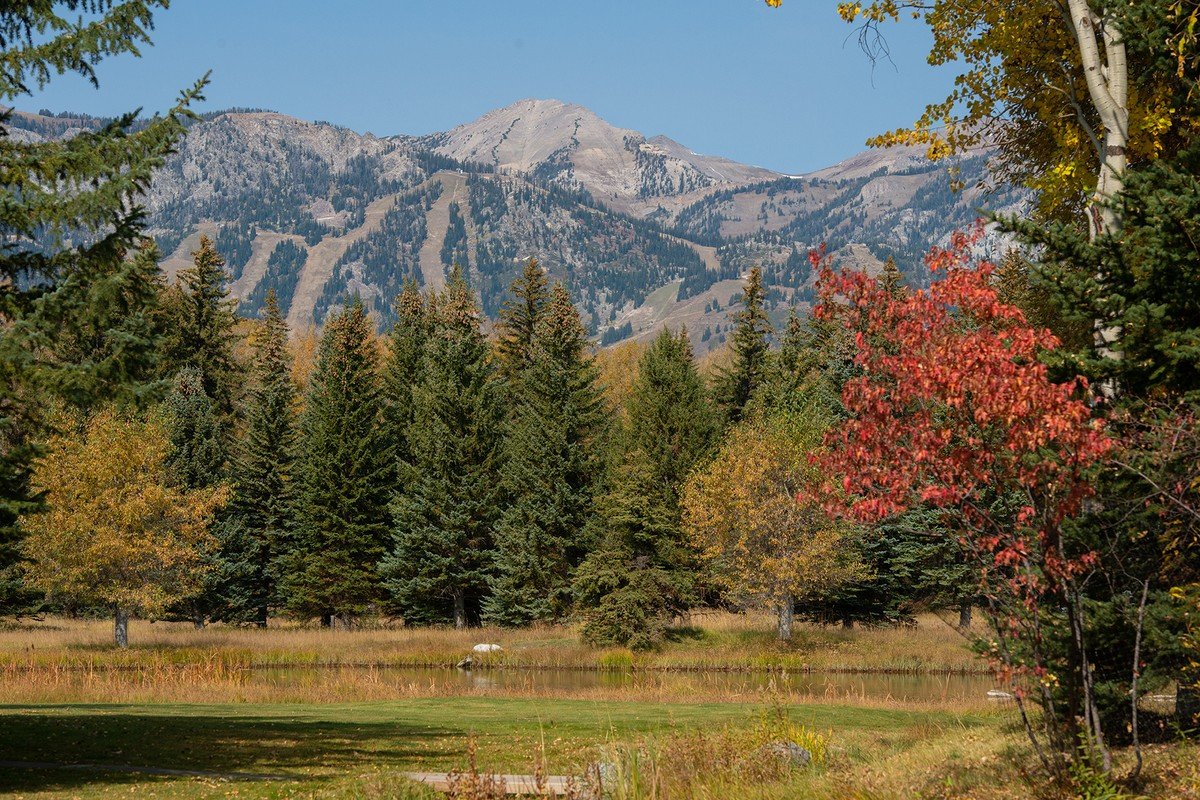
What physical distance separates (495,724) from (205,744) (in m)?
5.04

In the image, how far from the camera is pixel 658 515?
153 ft

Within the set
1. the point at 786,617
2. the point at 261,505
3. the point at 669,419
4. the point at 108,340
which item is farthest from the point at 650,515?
the point at 108,340

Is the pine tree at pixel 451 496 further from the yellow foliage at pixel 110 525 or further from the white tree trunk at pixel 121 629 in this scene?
the white tree trunk at pixel 121 629

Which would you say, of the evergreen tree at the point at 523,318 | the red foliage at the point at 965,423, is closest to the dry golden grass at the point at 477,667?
the red foliage at the point at 965,423

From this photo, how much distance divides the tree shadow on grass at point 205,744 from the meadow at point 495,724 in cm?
6

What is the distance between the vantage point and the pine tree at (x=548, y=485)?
49.7 m

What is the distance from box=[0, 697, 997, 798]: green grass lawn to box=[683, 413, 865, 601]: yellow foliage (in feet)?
62.4

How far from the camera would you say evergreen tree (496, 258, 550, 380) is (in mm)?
62469

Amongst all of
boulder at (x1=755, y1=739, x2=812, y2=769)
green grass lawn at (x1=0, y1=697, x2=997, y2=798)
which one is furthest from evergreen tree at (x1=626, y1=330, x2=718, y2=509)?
boulder at (x1=755, y1=739, x2=812, y2=769)

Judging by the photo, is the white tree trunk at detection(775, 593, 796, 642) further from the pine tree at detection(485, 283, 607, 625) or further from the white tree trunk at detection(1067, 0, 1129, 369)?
the white tree trunk at detection(1067, 0, 1129, 369)

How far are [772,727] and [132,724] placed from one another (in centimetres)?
1130

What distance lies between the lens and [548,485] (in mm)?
51156

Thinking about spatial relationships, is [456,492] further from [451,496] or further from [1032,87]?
[1032,87]

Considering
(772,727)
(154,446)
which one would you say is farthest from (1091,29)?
(154,446)
